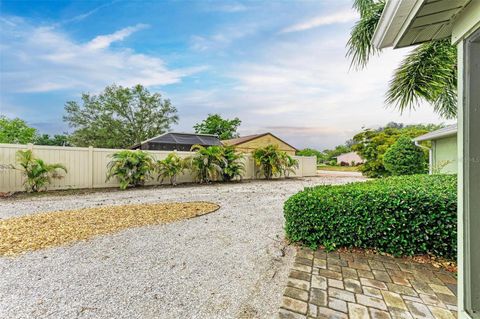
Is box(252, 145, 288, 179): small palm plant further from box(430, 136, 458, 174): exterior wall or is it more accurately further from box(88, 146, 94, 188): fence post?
box(88, 146, 94, 188): fence post

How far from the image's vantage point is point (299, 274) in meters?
2.14

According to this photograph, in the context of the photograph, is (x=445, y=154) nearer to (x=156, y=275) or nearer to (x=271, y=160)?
(x=271, y=160)

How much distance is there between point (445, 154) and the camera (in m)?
7.51

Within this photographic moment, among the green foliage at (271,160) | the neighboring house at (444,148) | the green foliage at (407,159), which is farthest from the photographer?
the green foliage at (271,160)

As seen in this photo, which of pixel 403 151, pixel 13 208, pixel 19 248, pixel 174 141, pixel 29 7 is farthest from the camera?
pixel 174 141

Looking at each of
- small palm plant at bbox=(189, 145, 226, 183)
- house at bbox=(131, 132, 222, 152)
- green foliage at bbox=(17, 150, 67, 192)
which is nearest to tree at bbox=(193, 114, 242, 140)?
house at bbox=(131, 132, 222, 152)

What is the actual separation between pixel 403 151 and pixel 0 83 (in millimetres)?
16000

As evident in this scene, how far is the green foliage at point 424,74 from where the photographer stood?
12.1 feet

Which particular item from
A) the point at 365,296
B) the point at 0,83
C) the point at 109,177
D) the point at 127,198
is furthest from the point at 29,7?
the point at 365,296

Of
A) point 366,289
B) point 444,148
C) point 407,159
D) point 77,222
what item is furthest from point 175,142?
point 366,289

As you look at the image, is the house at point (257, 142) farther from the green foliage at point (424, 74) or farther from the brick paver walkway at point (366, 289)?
the brick paver walkway at point (366, 289)

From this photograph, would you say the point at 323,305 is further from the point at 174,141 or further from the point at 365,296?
the point at 174,141

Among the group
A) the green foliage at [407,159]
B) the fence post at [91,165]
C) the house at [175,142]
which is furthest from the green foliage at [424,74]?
the house at [175,142]

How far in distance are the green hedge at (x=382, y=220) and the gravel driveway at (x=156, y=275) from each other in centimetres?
51
